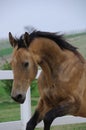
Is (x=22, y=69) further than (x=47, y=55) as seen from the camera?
No

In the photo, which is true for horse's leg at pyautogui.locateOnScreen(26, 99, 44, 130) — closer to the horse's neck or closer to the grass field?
the horse's neck

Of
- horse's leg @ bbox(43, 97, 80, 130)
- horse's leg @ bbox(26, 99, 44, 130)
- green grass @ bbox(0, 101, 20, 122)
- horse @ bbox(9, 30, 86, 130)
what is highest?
horse @ bbox(9, 30, 86, 130)

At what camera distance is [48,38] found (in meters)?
4.08

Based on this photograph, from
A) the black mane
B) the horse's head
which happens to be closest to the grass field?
the black mane

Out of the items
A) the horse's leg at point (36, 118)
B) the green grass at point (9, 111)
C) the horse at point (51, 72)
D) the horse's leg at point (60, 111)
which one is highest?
the horse at point (51, 72)

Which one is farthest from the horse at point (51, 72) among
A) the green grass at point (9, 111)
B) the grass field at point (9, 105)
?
the green grass at point (9, 111)

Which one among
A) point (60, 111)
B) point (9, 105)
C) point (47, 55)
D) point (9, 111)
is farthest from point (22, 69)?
point (9, 105)

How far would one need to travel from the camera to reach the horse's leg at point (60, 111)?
374 cm

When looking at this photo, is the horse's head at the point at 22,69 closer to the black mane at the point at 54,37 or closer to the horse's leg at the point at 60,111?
the black mane at the point at 54,37

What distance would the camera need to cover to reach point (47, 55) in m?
3.98

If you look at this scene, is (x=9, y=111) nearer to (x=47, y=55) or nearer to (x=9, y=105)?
(x=9, y=105)

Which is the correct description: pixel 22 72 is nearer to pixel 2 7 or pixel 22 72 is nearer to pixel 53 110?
pixel 53 110

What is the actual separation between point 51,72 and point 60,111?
1.54ft

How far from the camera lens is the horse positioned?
3696mm
